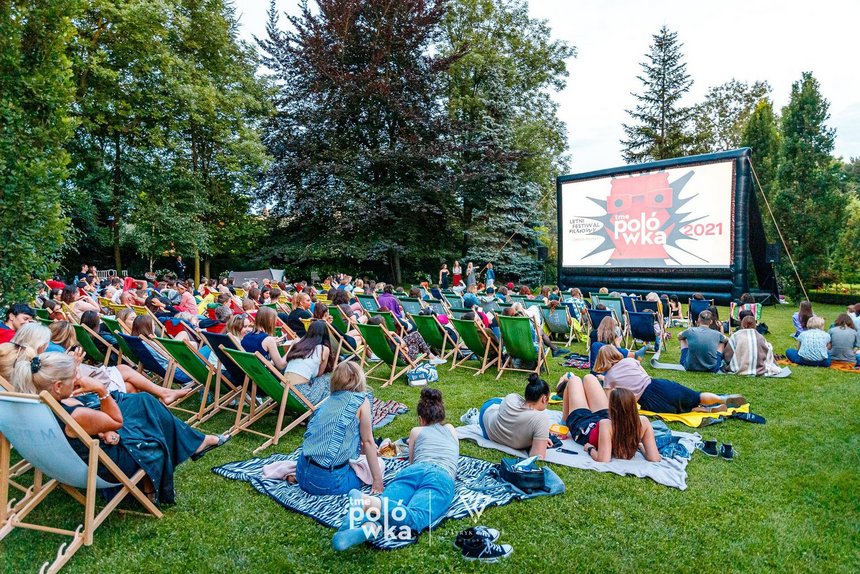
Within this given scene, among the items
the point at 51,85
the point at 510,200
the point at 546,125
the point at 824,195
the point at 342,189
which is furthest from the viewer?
the point at 546,125

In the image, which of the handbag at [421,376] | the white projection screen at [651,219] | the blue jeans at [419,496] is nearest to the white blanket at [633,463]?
the blue jeans at [419,496]

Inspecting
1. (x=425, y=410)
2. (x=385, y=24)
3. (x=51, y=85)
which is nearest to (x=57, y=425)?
(x=425, y=410)

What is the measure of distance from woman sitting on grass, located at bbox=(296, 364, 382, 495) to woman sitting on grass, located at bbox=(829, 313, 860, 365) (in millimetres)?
7482

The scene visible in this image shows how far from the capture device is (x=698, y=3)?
17578 mm

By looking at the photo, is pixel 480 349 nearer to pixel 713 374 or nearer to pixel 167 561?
pixel 713 374

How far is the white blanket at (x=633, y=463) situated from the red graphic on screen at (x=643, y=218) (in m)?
12.2

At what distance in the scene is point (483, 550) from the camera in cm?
281

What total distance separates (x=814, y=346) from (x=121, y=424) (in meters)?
8.65

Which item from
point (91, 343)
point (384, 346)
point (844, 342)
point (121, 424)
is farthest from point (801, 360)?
point (91, 343)

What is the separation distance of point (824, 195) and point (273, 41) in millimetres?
21723

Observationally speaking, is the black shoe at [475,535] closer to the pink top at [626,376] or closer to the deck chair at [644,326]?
the pink top at [626,376]

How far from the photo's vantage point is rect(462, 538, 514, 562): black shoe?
280 centimetres

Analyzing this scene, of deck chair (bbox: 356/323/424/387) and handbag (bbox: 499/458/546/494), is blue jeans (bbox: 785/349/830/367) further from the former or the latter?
handbag (bbox: 499/458/546/494)

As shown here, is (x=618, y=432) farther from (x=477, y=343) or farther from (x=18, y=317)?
(x=18, y=317)
